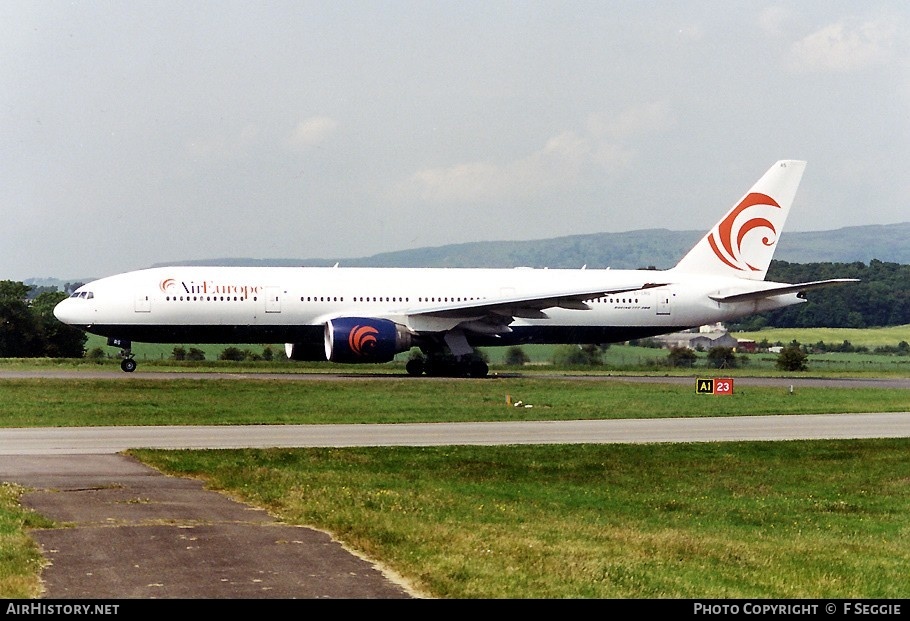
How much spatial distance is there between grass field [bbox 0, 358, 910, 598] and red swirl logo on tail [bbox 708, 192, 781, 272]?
21.5 m

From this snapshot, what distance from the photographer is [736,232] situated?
56.6m

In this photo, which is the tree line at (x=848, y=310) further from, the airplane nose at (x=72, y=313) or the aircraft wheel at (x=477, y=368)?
the airplane nose at (x=72, y=313)

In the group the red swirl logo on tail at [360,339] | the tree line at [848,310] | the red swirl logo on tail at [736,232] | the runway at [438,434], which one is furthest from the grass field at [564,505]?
the tree line at [848,310]

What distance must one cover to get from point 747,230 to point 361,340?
63.9 ft

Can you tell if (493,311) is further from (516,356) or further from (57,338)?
(57,338)

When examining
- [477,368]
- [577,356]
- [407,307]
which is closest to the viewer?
[407,307]

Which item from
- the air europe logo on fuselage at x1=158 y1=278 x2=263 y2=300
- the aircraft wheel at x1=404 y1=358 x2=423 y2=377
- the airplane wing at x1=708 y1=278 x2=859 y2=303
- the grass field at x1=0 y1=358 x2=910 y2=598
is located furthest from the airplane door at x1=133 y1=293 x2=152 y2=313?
the airplane wing at x1=708 y1=278 x2=859 y2=303

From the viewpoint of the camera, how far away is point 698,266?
56656mm

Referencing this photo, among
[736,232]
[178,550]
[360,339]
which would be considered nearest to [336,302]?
[360,339]

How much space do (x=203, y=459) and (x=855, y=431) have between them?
55.3ft

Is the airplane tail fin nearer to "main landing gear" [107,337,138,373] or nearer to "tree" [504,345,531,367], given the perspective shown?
"tree" [504,345,531,367]

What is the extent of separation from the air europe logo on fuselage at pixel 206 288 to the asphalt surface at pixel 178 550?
95.0 ft

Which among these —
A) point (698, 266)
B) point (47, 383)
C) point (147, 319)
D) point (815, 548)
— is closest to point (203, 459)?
point (815, 548)
